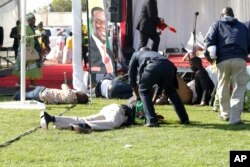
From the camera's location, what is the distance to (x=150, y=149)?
7.41 meters

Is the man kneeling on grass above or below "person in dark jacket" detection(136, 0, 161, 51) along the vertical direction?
below

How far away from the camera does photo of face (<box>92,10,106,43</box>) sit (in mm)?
13055

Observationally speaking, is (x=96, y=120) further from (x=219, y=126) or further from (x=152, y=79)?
(x=219, y=126)

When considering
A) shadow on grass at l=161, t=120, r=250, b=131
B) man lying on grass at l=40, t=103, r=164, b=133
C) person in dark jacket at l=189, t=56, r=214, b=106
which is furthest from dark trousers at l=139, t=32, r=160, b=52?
man lying on grass at l=40, t=103, r=164, b=133

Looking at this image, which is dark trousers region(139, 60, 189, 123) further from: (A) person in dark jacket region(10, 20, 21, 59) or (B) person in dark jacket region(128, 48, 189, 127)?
(A) person in dark jacket region(10, 20, 21, 59)

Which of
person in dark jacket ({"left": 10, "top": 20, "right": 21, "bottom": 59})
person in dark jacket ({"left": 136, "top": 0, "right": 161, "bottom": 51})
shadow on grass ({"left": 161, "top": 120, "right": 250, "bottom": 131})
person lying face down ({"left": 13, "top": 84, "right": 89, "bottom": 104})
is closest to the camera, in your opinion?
shadow on grass ({"left": 161, "top": 120, "right": 250, "bottom": 131})

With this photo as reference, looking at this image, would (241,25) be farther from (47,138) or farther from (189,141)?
(47,138)

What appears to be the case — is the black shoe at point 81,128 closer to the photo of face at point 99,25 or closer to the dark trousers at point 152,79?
the dark trousers at point 152,79

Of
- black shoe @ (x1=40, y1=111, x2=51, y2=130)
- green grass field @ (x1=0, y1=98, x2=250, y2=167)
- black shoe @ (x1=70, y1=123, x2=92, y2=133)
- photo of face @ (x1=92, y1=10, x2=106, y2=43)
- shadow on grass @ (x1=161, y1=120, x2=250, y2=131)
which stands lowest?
shadow on grass @ (x1=161, y1=120, x2=250, y2=131)

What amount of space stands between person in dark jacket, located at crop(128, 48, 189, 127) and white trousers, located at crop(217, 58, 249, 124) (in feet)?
2.53

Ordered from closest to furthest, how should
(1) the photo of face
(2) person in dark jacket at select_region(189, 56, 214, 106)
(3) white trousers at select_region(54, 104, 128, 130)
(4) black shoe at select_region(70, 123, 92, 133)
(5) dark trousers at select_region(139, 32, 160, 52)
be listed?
1. (4) black shoe at select_region(70, 123, 92, 133)
2. (3) white trousers at select_region(54, 104, 128, 130)
3. (2) person in dark jacket at select_region(189, 56, 214, 106)
4. (1) the photo of face
5. (5) dark trousers at select_region(139, 32, 160, 52)

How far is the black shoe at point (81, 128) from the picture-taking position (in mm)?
8555

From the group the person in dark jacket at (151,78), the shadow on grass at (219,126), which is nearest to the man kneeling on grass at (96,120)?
the person in dark jacket at (151,78)

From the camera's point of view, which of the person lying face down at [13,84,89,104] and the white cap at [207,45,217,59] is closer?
the white cap at [207,45,217,59]
